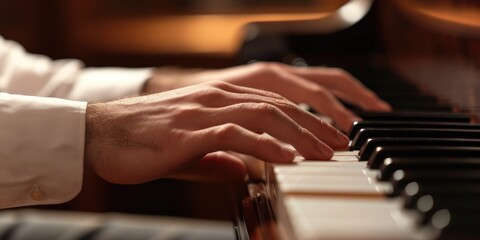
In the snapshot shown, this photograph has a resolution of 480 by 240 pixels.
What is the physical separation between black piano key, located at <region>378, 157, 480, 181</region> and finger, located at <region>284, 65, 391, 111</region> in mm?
461

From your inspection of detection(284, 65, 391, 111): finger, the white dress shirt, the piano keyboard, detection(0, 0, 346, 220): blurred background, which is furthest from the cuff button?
detection(0, 0, 346, 220): blurred background

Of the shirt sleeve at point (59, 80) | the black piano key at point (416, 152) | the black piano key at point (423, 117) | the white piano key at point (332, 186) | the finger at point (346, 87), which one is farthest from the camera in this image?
the shirt sleeve at point (59, 80)

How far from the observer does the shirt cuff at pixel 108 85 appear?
4.94 feet

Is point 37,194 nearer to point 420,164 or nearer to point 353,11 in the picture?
point 420,164

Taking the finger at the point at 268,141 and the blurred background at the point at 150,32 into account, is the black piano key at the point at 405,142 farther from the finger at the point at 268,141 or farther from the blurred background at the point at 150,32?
the blurred background at the point at 150,32

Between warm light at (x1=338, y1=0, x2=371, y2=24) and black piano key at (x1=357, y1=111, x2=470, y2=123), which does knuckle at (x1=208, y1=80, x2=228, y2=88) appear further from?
warm light at (x1=338, y1=0, x2=371, y2=24)

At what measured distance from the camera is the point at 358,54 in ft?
5.72

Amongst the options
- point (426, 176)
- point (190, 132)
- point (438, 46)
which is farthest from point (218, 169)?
point (438, 46)

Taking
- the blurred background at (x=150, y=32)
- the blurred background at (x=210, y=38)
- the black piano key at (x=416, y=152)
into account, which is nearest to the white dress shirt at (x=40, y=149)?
the black piano key at (x=416, y=152)

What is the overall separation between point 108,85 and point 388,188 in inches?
38.3

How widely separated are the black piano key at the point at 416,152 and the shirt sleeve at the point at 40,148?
36cm

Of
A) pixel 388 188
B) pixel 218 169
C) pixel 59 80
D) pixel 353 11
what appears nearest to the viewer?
pixel 388 188

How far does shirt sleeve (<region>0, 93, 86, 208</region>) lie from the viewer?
0.91 metres

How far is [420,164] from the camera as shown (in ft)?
2.33
